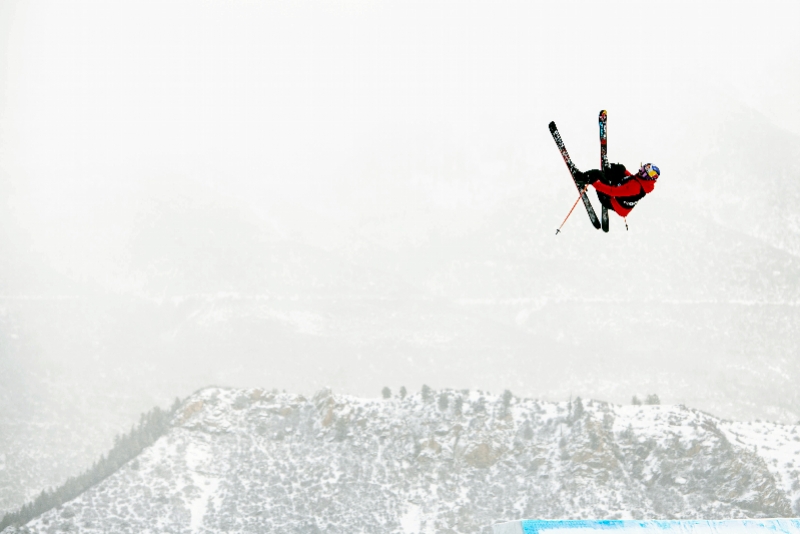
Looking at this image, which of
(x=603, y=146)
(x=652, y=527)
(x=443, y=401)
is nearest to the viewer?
(x=652, y=527)

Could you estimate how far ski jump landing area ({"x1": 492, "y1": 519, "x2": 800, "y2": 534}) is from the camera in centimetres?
2266

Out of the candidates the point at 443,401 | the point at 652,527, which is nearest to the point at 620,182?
the point at 652,527

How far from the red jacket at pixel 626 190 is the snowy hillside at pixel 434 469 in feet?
132

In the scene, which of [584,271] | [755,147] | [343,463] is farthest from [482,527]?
[755,147]

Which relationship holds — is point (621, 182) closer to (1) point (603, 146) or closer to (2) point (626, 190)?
(2) point (626, 190)

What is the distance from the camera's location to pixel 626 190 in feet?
77.7

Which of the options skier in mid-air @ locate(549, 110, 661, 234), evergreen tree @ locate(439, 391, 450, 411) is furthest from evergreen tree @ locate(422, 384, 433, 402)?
skier in mid-air @ locate(549, 110, 661, 234)

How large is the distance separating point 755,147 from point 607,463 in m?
160

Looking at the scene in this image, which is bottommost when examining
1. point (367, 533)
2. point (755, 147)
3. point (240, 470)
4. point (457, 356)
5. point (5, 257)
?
point (367, 533)

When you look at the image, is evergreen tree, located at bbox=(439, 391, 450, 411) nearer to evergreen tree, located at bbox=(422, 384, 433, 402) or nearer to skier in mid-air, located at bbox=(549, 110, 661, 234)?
evergreen tree, located at bbox=(422, 384, 433, 402)

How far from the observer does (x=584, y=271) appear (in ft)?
591

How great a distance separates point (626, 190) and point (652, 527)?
35.0 feet

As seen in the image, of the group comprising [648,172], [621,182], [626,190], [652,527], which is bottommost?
[652,527]

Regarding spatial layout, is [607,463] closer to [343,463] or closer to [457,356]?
[343,463]
